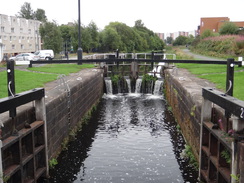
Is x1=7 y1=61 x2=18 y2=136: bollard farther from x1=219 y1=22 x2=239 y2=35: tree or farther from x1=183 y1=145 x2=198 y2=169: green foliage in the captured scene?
x1=219 y1=22 x2=239 y2=35: tree

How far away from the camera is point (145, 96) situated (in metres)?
21.0

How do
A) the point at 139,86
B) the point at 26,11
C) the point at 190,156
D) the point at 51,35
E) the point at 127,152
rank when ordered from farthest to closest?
1. the point at 26,11
2. the point at 51,35
3. the point at 139,86
4. the point at 127,152
5. the point at 190,156

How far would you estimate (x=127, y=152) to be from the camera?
9945mm

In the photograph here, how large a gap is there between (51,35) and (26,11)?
54196 millimetres

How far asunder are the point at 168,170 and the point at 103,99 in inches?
475

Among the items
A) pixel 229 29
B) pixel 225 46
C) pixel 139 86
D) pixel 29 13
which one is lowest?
pixel 139 86

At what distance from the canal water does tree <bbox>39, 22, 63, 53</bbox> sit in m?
26.9

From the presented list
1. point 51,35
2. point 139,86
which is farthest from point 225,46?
point 51,35

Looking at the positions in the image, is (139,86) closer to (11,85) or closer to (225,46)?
(225,46)

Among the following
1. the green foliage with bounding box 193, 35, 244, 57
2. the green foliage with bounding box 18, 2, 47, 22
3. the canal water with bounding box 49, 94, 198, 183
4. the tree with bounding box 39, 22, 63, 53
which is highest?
the green foliage with bounding box 18, 2, 47, 22

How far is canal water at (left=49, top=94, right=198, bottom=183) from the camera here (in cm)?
820

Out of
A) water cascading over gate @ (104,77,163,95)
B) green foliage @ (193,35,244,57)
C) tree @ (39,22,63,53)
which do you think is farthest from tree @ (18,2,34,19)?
water cascading over gate @ (104,77,163,95)

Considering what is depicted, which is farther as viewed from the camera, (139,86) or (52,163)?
(139,86)

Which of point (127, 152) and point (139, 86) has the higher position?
point (139, 86)
